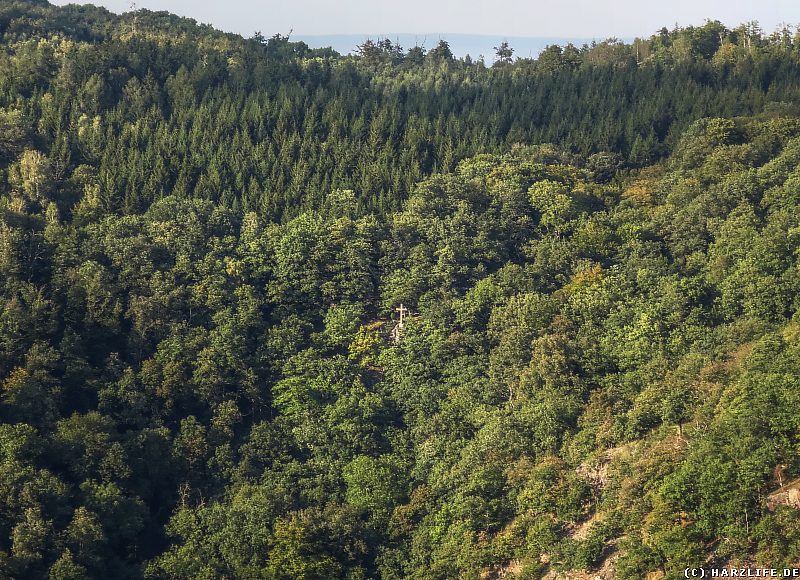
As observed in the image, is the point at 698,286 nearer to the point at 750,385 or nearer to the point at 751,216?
the point at 751,216

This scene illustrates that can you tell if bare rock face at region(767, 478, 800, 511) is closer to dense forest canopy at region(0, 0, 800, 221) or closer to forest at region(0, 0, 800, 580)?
forest at region(0, 0, 800, 580)

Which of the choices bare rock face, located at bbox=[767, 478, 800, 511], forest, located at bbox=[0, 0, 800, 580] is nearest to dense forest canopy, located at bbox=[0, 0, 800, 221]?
forest, located at bbox=[0, 0, 800, 580]

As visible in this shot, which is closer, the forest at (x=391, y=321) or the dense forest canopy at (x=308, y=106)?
the forest at (x=391, y=321)

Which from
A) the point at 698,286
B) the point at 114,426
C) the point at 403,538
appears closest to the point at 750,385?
the point at 698,286

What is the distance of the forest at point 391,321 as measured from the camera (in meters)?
71.8

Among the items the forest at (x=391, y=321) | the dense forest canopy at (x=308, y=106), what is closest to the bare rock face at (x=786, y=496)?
the forest at (x=391, y=321)

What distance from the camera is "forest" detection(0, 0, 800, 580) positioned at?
7181 cm

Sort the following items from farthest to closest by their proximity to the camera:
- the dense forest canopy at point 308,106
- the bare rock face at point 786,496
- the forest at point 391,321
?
the dense forest canopy at point 308,106 < the forest at point 391,321 < the bare rock face at point 786,496

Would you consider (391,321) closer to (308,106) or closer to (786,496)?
(308,106)

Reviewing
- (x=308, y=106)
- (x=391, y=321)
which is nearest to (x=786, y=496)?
(x=391, y=321)

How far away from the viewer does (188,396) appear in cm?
8750

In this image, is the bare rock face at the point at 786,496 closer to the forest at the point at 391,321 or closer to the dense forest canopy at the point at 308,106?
the forest at the point at 391,321

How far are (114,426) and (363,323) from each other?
19.8 meters

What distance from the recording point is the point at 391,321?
94.2 meters
